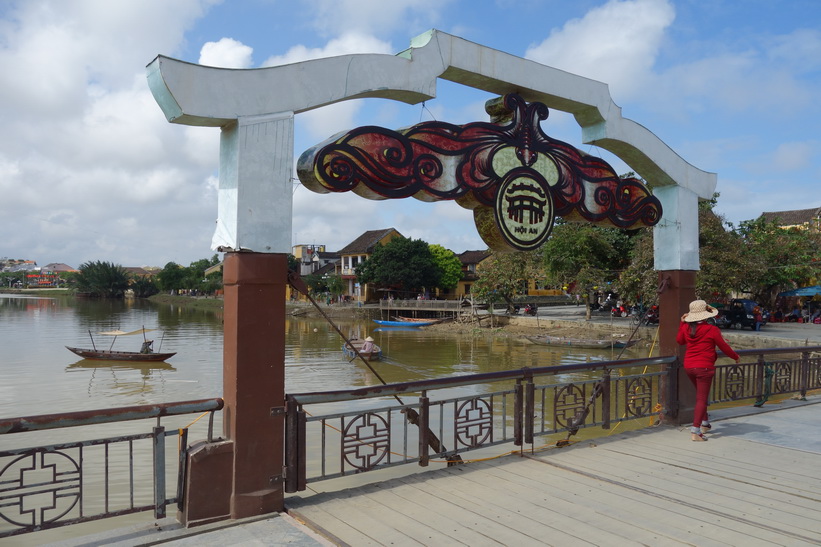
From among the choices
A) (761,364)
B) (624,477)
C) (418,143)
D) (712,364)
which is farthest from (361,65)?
(761,364)

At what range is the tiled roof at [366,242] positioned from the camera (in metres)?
55.3

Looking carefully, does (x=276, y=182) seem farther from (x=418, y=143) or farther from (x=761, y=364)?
(x=761, y=364)

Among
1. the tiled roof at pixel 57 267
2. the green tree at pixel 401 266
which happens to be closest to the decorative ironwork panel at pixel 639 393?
the green tree at pixel 401 266

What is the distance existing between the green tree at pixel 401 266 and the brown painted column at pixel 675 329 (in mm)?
41930

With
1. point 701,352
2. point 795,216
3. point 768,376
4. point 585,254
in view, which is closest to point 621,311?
point 585,254

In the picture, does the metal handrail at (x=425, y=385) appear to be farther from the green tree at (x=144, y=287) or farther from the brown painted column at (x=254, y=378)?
the green tree at (x=144, y=287)

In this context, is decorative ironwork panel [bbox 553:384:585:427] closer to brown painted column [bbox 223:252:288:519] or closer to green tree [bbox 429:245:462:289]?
brown painted column [bbox 223:252:288:519]

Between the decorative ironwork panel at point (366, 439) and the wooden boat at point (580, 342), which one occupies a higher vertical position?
the decorative ironwork panel at point (366, 439)

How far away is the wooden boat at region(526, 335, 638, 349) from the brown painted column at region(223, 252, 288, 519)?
26403 mm

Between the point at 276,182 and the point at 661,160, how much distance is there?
5.11 metres

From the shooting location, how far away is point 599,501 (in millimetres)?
4371

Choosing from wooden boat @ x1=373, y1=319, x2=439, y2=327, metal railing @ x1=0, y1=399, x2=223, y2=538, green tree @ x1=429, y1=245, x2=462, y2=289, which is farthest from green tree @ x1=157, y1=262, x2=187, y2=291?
metal railing @ x1=0, y1=399, x2=223, y2=538

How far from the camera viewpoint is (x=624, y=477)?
16.3 feet

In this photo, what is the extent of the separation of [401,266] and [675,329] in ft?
139
